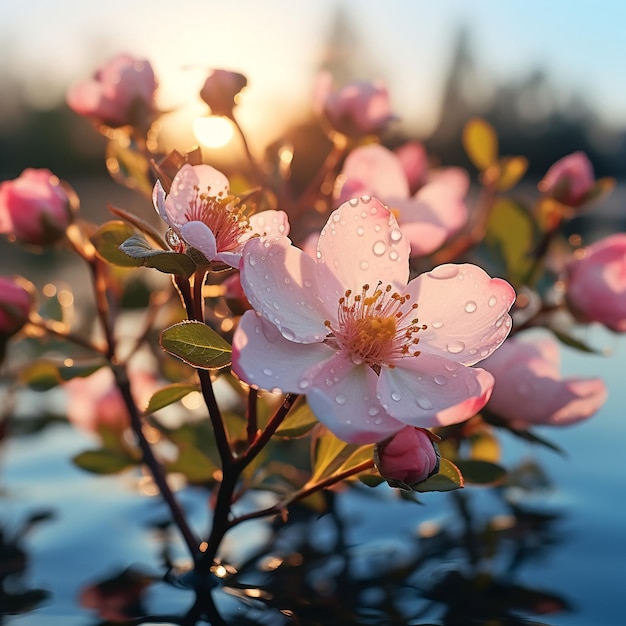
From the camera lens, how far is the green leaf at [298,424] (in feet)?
1.51

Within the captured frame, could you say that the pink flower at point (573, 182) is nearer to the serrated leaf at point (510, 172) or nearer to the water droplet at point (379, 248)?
the serrated leaf at point (510, 172)

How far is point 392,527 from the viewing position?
67cm

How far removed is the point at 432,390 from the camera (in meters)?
0.39

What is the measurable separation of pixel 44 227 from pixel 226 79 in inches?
6.6

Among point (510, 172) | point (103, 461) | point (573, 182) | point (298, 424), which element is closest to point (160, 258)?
point (298, 424)

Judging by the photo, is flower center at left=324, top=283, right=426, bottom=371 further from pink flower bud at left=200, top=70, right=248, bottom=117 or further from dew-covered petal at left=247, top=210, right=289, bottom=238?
pink flower bud at left=200, top=70, right=248, bottom=117

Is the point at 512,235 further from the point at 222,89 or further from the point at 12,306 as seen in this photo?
the point at 12,306

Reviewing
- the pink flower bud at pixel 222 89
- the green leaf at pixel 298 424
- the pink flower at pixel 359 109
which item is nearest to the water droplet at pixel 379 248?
the green leaf at pixel 298 424

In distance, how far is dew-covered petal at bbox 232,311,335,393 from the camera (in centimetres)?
36

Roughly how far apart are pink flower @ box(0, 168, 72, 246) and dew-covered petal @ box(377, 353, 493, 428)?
0.97ft

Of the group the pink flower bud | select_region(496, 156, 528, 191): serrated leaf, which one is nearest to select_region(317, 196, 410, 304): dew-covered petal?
the pink flower bud

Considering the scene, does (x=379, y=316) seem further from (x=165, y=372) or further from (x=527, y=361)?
(x=165, y=372)

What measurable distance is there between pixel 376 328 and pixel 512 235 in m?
0.42

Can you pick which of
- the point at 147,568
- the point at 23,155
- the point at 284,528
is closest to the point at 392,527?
the point at 284,528
